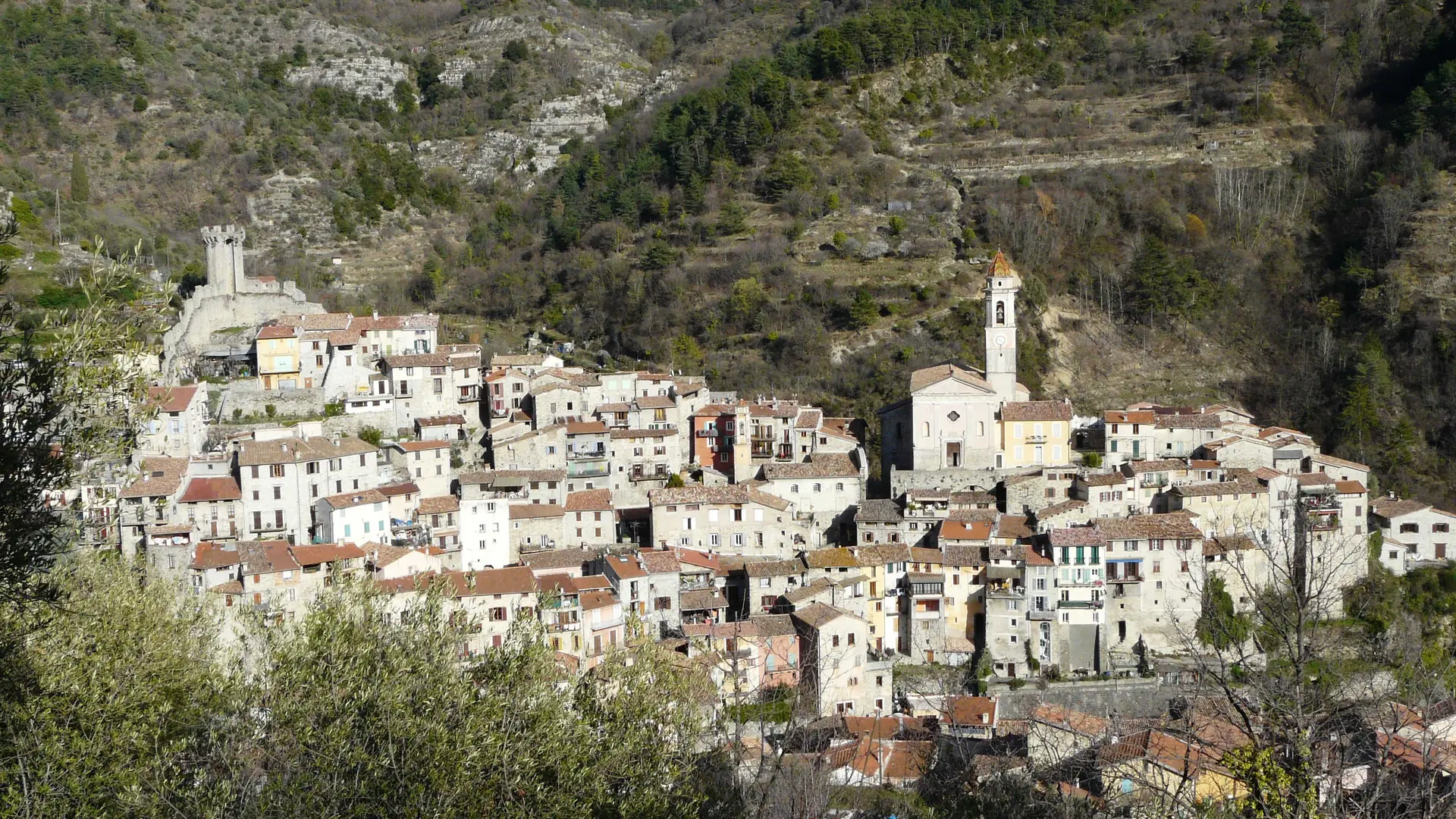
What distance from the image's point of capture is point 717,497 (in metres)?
33.2

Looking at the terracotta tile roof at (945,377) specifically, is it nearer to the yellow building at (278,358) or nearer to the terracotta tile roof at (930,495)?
the terracotta tile roof at (930,495)

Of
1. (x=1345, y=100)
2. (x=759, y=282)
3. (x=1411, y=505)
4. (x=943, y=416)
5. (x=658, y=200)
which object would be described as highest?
(x=1345, y=100)

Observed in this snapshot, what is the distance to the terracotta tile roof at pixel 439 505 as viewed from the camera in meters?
31.8

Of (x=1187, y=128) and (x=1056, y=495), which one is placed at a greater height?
(x=1187, y=128)

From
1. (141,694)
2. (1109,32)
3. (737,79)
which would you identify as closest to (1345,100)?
(1109,32)

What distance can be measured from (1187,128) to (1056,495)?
1321 inches

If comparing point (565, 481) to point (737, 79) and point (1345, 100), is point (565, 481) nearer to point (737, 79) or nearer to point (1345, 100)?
point (737, 79)

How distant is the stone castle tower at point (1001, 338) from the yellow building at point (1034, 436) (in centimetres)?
134

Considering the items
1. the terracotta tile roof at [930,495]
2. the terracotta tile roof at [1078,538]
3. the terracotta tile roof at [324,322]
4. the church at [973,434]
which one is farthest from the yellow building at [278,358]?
the terracotta tile roof at [1078,538]

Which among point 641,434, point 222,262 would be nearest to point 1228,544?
point 641,434

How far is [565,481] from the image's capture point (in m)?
34.7

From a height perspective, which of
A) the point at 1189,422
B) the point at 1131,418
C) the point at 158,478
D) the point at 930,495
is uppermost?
the point at 1131,418

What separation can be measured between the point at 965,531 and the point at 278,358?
19.6 meters

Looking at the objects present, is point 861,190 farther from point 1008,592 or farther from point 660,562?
point 660,562
